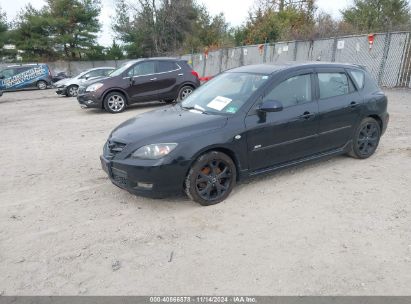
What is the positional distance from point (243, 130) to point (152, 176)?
4.08ft

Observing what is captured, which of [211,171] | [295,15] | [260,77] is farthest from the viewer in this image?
[295,15]

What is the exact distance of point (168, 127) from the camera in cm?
439

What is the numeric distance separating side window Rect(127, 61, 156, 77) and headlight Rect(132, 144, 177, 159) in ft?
26.2

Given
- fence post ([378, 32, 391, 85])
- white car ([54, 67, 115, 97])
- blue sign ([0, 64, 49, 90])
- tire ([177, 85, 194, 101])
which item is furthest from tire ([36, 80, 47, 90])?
fence post ([378, 32, 391, 85])

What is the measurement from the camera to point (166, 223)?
400 cm

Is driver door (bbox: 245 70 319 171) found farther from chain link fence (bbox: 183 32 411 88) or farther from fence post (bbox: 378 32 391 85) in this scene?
fence post (bbox: 378 32 391 85)

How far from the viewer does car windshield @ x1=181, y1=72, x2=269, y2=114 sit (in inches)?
185

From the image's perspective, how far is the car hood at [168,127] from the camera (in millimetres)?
4211

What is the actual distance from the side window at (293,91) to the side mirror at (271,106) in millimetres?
169

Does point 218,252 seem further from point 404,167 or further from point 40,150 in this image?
point 40,150

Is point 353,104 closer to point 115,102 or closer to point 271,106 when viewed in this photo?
point 271,106

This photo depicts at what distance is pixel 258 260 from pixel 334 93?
309 cm

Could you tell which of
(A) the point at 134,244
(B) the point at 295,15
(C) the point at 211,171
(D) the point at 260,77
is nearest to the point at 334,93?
(D) the point at 260,77

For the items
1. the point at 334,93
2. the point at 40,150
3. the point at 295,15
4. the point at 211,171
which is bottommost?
the point at 40,150
